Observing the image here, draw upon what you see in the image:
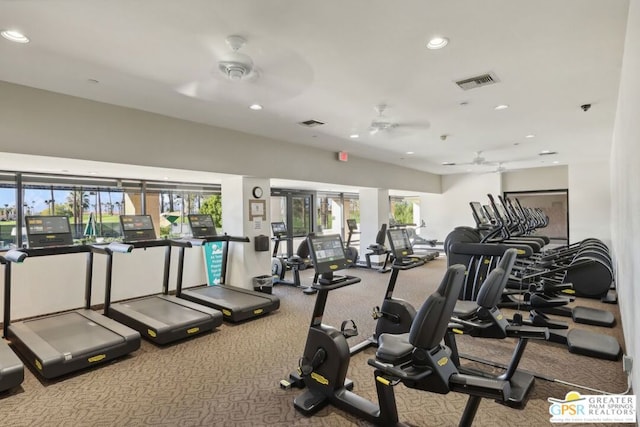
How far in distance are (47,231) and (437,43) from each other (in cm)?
485

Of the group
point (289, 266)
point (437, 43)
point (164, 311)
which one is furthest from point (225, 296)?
point (437, 43)

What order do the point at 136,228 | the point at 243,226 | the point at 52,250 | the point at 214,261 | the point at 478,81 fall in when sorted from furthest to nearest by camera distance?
the point at 214,261, the point at 243,226, the point at 136,228, the point at 52,250, the point at 478,81

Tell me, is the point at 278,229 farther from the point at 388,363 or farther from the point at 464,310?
the point at 388,363

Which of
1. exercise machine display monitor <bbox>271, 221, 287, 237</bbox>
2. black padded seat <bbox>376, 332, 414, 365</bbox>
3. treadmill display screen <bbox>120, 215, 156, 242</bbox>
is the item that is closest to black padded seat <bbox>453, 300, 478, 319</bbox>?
black padded seat <bbox>376, 332, 414, 365</bbox>

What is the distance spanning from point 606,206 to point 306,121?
28.7 ft

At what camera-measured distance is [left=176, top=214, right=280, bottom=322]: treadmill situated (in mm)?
4785

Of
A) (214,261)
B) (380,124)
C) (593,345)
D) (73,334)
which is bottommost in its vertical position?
(593,345)

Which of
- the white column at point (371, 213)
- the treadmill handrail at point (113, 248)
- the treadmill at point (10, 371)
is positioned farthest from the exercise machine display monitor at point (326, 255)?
the white column at point (371, 213)

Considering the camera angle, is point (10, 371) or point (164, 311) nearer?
point (10, 371)

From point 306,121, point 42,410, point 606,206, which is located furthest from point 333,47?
point 606,206

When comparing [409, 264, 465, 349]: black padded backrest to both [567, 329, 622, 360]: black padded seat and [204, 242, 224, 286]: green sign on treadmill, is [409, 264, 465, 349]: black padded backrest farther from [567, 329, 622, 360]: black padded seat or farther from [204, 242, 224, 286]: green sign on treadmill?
[204, 242, 224, 286]: green sign on treadmill

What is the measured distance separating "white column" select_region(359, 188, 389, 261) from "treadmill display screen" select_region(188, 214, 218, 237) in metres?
4.87

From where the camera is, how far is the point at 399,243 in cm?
375

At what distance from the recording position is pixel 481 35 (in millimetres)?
2764
